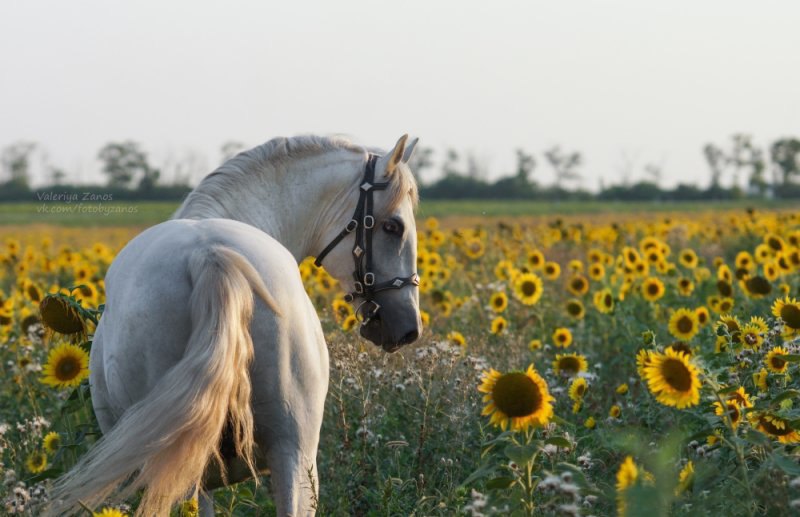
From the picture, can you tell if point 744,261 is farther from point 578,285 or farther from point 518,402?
point 518,402

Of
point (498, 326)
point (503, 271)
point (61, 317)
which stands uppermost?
point (61, 317)

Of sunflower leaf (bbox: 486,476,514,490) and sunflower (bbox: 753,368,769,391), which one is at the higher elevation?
sunflower (bbox: 753,368,769,391)

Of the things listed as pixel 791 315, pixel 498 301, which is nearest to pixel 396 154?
pixel 791 315

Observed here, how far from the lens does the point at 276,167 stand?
442cm

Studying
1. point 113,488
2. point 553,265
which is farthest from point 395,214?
point 553,265

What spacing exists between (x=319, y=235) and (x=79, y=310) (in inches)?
46.0

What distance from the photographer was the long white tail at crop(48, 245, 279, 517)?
2672 millimetres

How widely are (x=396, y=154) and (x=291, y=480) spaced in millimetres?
1851

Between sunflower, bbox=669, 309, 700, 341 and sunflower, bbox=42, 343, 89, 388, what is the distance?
359 cm

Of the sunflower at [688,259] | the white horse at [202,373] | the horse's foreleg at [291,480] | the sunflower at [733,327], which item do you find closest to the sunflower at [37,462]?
the white horse at [202,373]

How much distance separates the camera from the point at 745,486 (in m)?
2.71

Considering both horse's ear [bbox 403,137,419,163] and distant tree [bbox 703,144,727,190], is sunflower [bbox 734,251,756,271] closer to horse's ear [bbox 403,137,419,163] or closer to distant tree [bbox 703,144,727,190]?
horse's ear [bbox 403,137,419,163]

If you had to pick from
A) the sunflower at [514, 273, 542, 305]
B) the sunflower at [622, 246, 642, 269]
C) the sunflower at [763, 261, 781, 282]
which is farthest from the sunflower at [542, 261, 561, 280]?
the sunflower at [763, 261, 781, 282]

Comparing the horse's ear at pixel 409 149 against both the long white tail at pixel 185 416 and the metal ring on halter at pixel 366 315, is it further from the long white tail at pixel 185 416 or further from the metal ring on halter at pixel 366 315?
the long white tail at pixel 185 416
